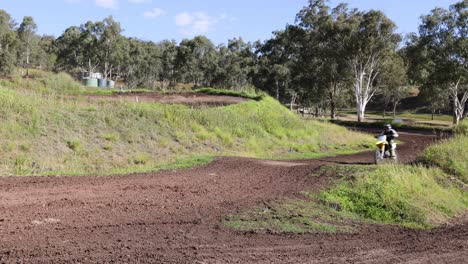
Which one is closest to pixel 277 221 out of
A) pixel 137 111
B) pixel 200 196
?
pixel 200 196

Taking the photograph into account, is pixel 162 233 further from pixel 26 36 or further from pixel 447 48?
pixel 26 36

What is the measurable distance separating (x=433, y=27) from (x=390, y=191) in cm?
4588

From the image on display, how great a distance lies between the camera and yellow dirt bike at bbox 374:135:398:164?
57.5ft

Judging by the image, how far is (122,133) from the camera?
18.0 metres

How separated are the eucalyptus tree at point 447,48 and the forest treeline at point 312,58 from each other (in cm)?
11

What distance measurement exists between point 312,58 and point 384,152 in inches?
1626

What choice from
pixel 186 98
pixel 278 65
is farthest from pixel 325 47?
pixel 186 98

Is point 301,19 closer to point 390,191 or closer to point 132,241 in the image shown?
point 390,191

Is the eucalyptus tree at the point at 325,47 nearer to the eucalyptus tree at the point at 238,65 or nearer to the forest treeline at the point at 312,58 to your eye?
the forest treeline at the point at 312,58

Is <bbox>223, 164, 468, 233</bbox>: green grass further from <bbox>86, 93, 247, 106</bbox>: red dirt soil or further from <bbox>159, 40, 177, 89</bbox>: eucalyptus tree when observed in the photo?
<bbox>159, 40, 177, 89</bbox>: eucalyptus tree

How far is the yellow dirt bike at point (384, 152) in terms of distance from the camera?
689 inches

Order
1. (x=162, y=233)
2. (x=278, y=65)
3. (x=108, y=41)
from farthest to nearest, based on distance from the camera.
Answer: (x=108, y=41)
(x=278, y=65)
(x=162, y=233)

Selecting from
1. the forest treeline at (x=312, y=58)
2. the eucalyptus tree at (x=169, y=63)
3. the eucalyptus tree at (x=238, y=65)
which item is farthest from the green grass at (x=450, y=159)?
the eucalyptus tree at (x=169, y=63)

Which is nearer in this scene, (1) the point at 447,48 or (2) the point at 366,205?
(2) the point at 366,205
